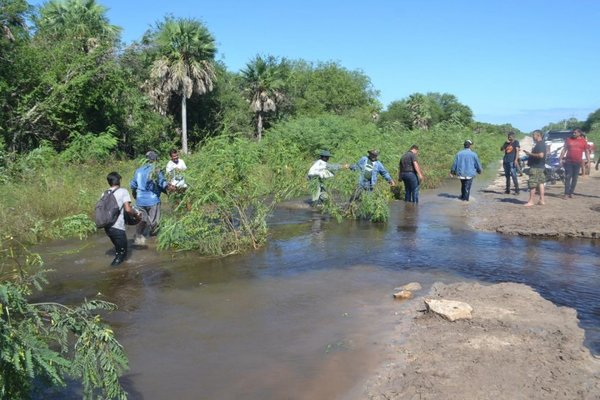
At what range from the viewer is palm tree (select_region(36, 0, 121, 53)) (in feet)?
73.7

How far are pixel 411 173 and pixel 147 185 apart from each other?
7.38 metres

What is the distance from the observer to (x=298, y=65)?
5394 centimetres

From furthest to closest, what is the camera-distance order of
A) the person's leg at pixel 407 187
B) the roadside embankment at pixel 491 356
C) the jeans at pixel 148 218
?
the person's leg at pixel 407 187, the jeans at pixel 148 218, the roadside embankment at pixel 491 356

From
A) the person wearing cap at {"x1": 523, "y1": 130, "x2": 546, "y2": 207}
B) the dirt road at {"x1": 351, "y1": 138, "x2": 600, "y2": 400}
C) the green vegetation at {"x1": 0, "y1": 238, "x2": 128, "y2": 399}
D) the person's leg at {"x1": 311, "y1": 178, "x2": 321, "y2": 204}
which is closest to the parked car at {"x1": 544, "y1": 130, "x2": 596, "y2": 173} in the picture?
the person wearing cap at {"x1": 523, "y1": 130, "x2": 546, "y2": 207}

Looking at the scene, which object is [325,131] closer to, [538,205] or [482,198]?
[482,198]

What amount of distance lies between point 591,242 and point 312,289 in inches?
227

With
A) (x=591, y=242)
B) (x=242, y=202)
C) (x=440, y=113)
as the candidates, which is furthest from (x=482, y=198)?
(x=440, y=113)

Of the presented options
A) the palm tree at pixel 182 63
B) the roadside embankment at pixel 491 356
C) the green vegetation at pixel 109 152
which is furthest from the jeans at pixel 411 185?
the palm tree at pixel 182 63

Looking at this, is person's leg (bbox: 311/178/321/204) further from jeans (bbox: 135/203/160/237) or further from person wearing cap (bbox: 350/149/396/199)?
jeans (bbox: 135/203/160/237)

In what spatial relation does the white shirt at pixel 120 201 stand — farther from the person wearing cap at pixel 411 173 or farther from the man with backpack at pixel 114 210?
the person wearing cap at pixel 411 173

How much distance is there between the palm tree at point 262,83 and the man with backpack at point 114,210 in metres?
35.3

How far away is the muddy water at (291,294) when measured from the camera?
4516mm

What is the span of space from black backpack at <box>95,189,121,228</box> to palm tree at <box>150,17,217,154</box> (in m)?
25.9

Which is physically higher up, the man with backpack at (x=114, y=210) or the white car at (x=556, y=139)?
the white car at (x=556, y=139)
